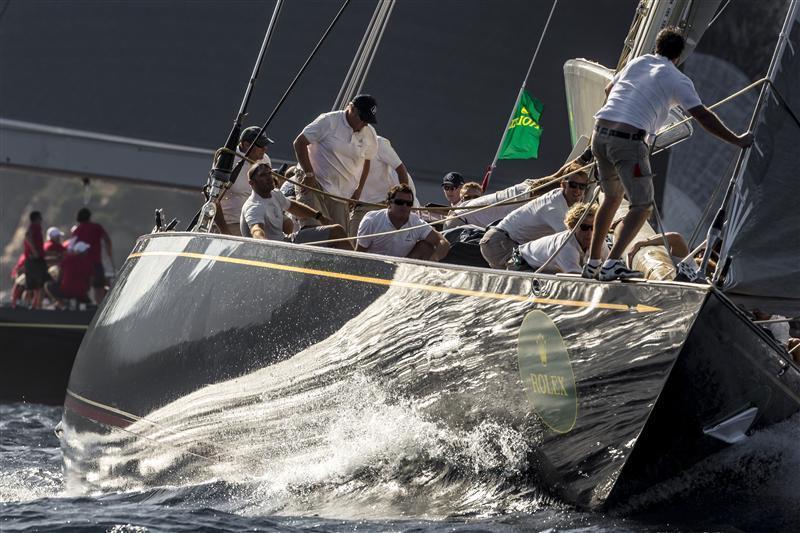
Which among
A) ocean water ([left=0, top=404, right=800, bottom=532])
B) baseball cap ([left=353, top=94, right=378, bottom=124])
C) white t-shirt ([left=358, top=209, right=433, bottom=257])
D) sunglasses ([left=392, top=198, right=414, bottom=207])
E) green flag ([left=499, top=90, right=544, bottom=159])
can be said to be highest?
green flag ([left=499, top=90, right=544, bottom=159])

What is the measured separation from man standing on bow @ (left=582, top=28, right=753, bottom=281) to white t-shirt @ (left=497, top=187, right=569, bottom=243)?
895 mm

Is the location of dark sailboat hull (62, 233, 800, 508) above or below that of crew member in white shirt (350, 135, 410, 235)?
below

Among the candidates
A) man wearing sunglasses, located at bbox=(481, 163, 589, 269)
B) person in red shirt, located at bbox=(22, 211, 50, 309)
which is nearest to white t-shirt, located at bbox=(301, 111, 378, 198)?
man wearing sunglasses, located at bbox=(481, 163, 589, 269)

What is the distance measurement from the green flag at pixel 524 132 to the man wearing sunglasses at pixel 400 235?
7.78 feet

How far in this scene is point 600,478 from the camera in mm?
3857

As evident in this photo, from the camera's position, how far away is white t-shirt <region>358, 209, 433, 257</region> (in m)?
5.06

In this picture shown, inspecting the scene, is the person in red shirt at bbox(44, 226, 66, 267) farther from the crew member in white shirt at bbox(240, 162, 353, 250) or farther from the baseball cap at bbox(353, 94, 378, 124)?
the crew member in white shirt at bbox(240, 162, 353, 250)

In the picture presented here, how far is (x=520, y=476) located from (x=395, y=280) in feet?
2.48

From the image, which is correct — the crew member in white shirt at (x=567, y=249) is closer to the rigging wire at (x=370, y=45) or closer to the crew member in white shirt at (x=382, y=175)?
the crew member in white shirt at (x=382, y=175)

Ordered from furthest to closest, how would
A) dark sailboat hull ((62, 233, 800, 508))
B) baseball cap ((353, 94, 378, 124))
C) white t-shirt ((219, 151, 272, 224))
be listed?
white t-shirt ((219, 151, 272, 224))
baseball cap ((353, 94, 378, 124))
dark sailboat hull ((62, 233, 800, 508))

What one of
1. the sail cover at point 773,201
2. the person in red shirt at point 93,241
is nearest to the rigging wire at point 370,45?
the sail cover at point 773,201

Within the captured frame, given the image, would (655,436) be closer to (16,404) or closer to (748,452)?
(748,452)

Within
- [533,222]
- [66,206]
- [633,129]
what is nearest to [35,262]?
[533,222]

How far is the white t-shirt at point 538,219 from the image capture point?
5.05 meters
